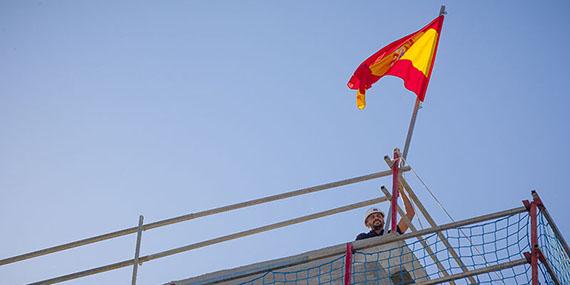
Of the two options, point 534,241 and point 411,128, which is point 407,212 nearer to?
point 411,128

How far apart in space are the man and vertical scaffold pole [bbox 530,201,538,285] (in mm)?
2140

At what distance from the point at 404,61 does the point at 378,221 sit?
2529 millimetres

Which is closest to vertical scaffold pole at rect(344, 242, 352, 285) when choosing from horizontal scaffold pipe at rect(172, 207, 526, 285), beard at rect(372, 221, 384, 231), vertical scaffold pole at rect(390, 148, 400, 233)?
horizontal scaffold pipe at rect(172, 207, 526, 285)

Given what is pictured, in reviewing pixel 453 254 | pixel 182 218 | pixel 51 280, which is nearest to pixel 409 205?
pixel 453 254

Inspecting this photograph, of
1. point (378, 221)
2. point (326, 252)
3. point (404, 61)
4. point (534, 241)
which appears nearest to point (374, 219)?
point (378, 221)

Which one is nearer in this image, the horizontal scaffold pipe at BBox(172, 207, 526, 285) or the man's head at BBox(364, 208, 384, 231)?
the horizontal scaffold pipe at BBox(172, 207, 526, 285)

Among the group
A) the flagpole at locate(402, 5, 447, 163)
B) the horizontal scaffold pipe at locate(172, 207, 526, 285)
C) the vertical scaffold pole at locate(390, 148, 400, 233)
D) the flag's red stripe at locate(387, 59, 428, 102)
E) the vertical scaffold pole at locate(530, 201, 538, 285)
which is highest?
the flag's red stripe at locate(387, 59, 428, 102)

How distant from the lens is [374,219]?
1009cm

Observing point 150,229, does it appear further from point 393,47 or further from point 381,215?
point 393,47

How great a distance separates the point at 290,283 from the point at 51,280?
8.60ft

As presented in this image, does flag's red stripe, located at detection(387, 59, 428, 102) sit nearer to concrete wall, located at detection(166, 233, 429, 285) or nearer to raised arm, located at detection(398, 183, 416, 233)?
raised arm, located at detection(398, 183, 416, 233)

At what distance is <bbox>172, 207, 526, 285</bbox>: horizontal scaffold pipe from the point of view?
7691 mm

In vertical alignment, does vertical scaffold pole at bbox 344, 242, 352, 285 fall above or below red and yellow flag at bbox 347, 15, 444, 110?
below

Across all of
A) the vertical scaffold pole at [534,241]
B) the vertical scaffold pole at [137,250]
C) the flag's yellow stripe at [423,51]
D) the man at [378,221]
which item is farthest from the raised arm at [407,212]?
the vertical scaffold pole at [137,250]
